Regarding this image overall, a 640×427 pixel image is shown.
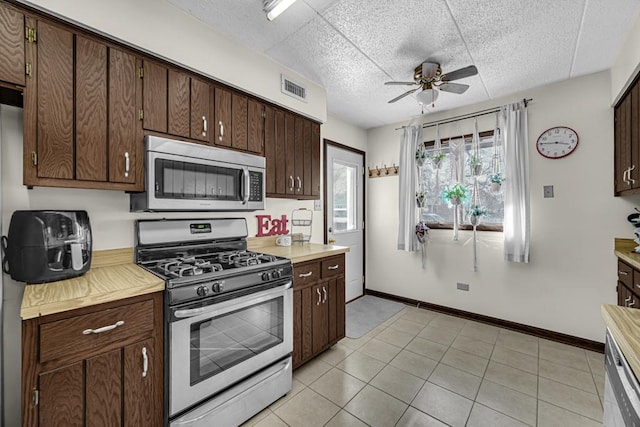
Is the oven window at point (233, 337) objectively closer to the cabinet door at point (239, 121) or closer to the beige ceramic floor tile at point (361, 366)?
the beige ceramic floor tile at point (361, 366)

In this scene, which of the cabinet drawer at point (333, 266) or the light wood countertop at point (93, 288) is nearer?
the light wood countertop at point (93, 288)

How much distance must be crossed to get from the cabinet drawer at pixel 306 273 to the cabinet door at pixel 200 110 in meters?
1.23

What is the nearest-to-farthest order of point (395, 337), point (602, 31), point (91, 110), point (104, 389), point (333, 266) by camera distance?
point (104, 389)
point (91, 110)
point (602, 31)
point (333, 266)
point (395, 337)

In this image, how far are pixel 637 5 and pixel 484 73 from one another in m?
0.97

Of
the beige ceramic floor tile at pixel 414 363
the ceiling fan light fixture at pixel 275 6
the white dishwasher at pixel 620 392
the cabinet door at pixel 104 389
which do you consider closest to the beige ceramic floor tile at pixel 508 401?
the beige ceramic floor tile at pixel 414 363

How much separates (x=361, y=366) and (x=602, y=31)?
10.5 feet

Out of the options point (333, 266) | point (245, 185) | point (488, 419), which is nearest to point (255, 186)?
point (245, 185)

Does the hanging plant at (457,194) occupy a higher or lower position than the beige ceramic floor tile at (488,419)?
higher

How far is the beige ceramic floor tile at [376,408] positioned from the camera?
1.74m

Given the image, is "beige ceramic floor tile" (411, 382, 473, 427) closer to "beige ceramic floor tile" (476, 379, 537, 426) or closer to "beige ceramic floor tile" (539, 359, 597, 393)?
"beige ceramic floor tile" (476, 379, 537, 426)

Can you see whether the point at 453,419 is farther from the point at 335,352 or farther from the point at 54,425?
the point at 54,425

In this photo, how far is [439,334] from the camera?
9.59ft

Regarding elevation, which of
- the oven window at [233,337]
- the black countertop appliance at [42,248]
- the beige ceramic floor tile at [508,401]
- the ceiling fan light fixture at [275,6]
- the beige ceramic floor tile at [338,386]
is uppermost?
the ceiling fan light fixture at [275,6]

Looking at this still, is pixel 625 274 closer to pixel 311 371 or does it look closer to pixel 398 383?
pixel 398 383
